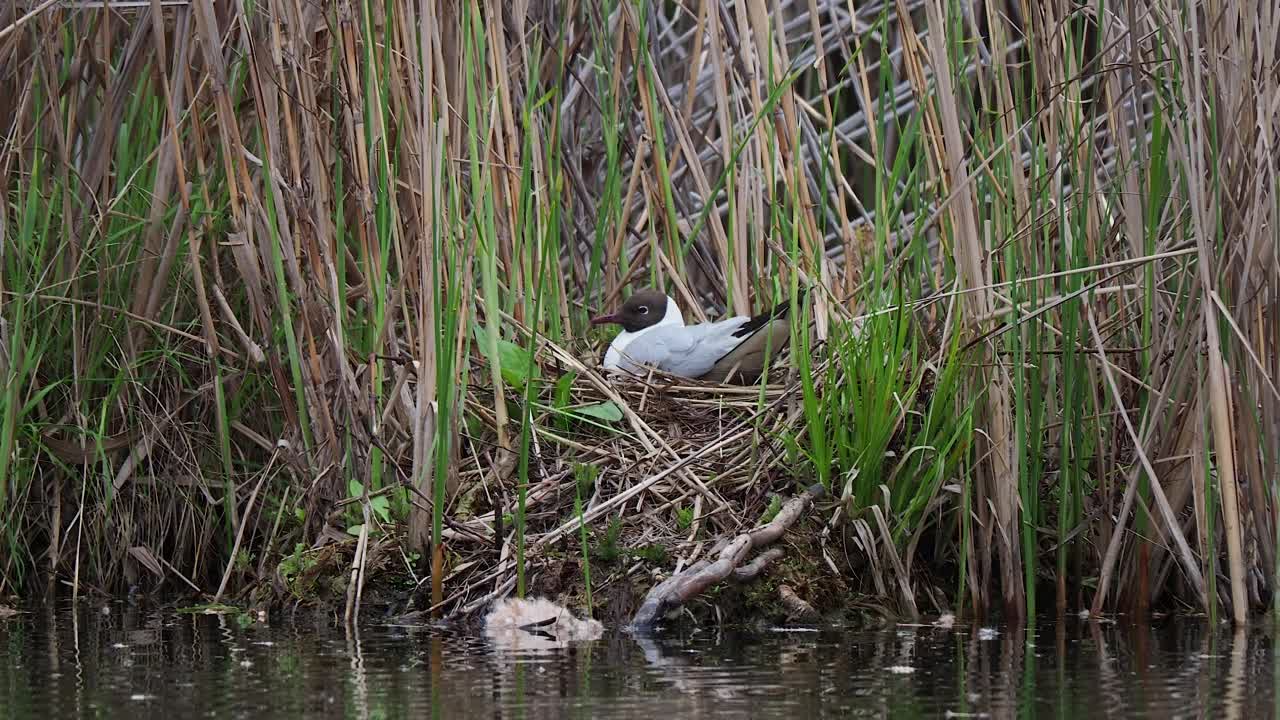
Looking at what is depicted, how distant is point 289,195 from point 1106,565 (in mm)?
2136

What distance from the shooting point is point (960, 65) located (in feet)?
13.5

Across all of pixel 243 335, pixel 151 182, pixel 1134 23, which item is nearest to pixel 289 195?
pixel 243 335

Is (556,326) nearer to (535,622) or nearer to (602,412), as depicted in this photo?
(602,412)

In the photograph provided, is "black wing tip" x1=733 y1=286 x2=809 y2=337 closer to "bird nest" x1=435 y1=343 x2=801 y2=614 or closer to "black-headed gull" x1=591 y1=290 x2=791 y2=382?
"black-headed gull" x1=591 y1=290 x2=791 y2=382

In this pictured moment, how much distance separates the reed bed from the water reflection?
0.31m

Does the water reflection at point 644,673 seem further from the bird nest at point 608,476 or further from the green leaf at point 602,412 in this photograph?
the green leaf at point 602,412

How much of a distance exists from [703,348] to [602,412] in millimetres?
623

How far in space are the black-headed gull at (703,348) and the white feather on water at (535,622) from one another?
1.21 metres

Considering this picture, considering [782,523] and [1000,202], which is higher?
[1000,202]

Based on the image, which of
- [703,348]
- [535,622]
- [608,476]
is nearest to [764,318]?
[703,348]

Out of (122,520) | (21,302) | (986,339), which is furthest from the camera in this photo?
(122,520)

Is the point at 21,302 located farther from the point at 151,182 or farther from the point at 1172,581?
the point at 1172,581

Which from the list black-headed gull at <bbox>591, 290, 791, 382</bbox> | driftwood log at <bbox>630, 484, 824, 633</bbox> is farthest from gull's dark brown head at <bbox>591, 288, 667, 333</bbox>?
driftwood log at <bbox>630, 484, 824, 633</bbox>

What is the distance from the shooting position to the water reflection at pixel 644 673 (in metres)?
2.73
